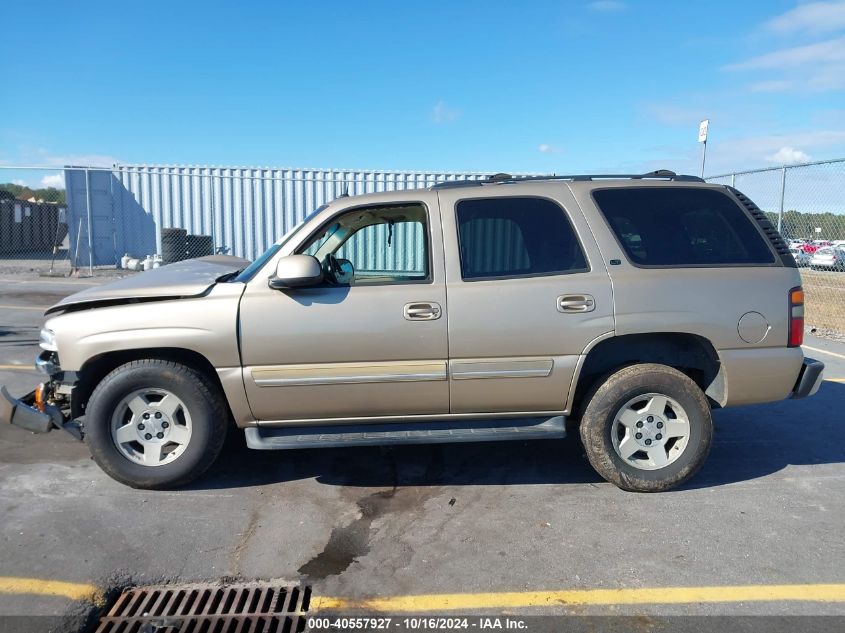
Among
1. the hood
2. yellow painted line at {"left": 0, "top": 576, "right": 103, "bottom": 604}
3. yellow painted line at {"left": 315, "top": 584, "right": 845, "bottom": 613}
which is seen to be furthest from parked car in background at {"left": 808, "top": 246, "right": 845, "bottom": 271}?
yellow painted line at {"left": 0, "top": 576, "right": 103, "bottom": 604}

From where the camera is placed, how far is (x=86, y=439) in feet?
13.5

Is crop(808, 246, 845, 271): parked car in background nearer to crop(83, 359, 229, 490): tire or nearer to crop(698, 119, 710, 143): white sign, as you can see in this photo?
crop(698, 119, 710, 143): white sign

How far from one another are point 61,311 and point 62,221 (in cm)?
2590

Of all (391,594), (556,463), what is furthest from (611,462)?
(391,594)

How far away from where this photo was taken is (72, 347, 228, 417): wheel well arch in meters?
4.13

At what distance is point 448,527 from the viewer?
12.5ft

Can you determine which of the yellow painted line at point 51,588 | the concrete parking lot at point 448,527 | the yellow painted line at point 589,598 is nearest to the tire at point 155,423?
the concrete parking lot at point 448,527

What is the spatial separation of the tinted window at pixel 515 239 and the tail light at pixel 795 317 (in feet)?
4.51

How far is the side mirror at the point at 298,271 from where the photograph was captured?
390 centimetres

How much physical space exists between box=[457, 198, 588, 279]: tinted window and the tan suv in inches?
0.4

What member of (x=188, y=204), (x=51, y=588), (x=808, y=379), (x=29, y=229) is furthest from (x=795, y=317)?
(x=29, y=229)

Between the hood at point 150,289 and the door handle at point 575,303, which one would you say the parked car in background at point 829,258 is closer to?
the door handle at point 575,303

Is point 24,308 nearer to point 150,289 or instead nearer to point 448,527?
point 150,289

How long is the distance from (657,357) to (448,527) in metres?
1.85
